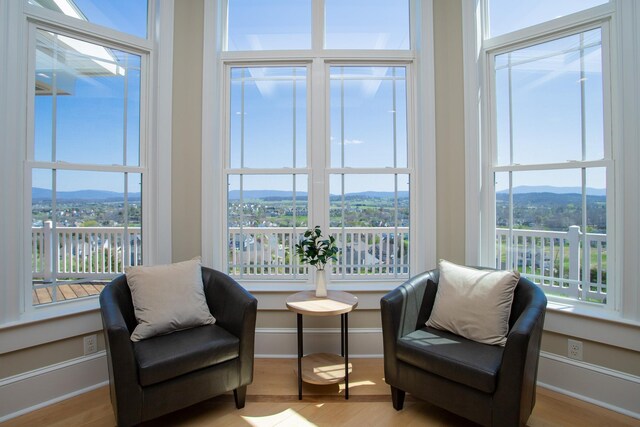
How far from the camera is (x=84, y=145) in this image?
2316mm

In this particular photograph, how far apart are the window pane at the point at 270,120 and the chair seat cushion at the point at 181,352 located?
1.44m

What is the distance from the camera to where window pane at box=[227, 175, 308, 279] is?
2.78 m

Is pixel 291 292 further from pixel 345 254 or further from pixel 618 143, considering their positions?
pixel 618 143

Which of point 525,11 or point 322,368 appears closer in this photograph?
point 322,368

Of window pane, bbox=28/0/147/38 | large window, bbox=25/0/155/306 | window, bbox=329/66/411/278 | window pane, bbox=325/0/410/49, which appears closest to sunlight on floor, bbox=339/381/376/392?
window, bbox=329/66/411/278

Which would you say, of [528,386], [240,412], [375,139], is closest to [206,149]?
[375,139]

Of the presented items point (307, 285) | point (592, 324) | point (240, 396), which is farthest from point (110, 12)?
point (592, 324)

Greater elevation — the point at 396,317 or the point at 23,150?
the point at 23,150

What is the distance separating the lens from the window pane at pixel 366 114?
2.77 meters

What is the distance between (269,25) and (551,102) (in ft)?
7.66

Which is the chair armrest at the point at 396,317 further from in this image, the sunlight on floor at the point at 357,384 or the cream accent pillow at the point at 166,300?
the cream accent pillow at the point at 166,300

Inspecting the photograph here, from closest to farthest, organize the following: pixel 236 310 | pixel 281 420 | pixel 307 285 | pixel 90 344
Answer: pixel 281 420, pixel 236 310, pixel 90 344, pixel 307 285

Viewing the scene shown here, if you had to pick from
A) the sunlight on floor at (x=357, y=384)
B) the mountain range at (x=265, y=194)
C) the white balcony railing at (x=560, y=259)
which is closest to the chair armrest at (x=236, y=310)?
the sunlight on floor at (x=357, y=384)

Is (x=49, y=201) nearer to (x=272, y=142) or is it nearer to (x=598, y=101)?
(x=272, y=142)
